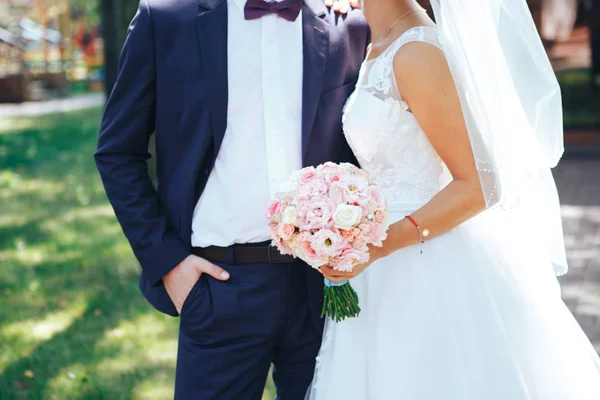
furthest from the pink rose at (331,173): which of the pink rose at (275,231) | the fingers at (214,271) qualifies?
the fingers at (214,271)

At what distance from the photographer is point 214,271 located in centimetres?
278

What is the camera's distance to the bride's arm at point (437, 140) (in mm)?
2529

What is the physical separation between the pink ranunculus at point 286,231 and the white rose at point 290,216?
1cm

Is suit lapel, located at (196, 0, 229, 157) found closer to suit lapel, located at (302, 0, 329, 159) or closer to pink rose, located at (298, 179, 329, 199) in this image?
suit lapel, located at (302, 0, 329, 159)

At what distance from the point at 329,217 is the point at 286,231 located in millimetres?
139

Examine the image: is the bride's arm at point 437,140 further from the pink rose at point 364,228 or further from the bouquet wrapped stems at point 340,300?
the pink rose at point 364,228

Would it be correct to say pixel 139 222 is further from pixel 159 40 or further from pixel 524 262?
pixel 524 262

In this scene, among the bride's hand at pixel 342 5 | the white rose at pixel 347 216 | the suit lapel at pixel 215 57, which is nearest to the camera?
the white rose at pixel 347 216

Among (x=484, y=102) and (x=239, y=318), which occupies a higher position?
(x=484, y=102)

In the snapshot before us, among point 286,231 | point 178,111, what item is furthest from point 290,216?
point 178,111

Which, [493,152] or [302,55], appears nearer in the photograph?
[493,152]

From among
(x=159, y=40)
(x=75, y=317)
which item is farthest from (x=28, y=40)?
(x=159, y=40)

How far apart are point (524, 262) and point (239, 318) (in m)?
1.04

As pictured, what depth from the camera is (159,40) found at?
8.94ft
